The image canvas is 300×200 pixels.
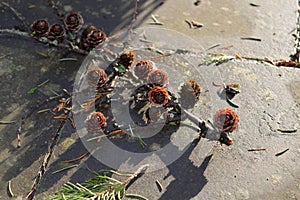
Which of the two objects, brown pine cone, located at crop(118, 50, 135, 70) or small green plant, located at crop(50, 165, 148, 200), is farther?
brown pine cone, located at crop(118, 50, 135, 70)

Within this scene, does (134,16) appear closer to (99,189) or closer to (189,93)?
(189,93)

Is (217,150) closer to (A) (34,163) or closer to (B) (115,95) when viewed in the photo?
(B) (115,95)

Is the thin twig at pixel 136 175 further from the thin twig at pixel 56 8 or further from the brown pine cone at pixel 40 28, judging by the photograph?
the thin twig at pixel 56 8

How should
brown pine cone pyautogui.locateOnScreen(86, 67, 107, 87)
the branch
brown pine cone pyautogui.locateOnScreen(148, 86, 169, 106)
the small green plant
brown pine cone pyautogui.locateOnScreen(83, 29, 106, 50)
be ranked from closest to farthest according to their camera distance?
the small green plant, brown pine cone pyautogui.locateOnScreen(148, 86, 169, 106), brown pine cone pyautogui.locateOnScreen(86, 67, 107, 87), brown pine cone pyautogui.locateOnScreen(83, 29, 106, 50), the branch

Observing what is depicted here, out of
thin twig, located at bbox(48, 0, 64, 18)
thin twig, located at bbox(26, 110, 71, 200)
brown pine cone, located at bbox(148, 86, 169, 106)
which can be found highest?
thin twig, located at bbox(48, 0, 64, 18)

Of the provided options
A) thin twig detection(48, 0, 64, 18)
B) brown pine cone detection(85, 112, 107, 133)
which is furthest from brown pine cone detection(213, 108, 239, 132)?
thin twig detection(48, 0, 64, 18)

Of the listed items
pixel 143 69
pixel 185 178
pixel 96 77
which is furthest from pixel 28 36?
pixel 185 178

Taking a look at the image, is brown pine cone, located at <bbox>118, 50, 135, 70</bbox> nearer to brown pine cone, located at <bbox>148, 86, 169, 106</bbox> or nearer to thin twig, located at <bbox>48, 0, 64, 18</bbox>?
brown pine cone, located at <bbox>148, 86, 169, 106</bbox>
